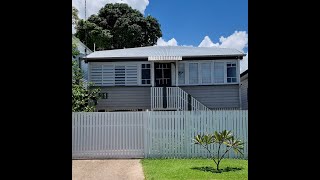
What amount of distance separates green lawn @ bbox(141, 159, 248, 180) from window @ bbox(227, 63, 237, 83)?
25.0ft

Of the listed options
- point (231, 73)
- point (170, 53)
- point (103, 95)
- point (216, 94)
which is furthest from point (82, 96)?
point (231, 73)

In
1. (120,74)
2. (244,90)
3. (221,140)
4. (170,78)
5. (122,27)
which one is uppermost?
(122,27)

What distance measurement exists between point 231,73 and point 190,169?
10.2m

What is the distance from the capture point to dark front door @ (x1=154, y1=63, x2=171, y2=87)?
22109 millimetres

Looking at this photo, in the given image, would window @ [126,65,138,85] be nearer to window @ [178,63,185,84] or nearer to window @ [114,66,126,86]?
window @ [114,66,126,86]

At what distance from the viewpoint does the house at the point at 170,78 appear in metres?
21.5

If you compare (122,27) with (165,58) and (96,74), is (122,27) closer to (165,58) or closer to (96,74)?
(96,74)

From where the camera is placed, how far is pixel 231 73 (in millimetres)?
21656

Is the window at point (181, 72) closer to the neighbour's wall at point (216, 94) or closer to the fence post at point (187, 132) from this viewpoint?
the neighbour's wall at point (216, 94)

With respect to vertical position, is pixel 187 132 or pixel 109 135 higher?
pixel 187 132

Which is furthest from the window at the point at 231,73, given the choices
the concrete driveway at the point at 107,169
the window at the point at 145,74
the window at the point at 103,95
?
the concrete driveway at the point at 107,169

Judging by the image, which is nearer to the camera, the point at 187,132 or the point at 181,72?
the point at 187,132

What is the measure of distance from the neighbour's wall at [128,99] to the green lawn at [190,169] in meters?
7.28
